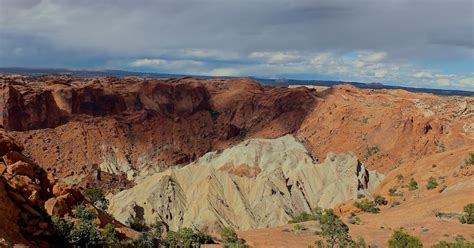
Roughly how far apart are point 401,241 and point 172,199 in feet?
141

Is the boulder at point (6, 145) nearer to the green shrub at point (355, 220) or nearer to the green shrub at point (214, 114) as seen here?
the green shrub at point (355, 220)

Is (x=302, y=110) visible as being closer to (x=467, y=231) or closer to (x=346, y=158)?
(x=346, y=158)

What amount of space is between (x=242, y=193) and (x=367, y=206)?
2622 cm

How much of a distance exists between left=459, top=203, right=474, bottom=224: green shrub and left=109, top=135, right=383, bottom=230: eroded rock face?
3004 centimetres

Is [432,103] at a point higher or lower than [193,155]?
higher

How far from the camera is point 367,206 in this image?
49875mm

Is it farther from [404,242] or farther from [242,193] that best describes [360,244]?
[242,193]

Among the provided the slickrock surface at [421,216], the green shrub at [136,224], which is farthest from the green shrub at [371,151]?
the green shrub at [136,224]

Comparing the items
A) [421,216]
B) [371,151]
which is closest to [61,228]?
[421,216]

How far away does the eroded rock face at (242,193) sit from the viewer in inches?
2623

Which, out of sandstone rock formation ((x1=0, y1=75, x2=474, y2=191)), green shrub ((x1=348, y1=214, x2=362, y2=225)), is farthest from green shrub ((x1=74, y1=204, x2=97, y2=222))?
sandstone rock formation ((x1=0, y1=75, x2=474, y2=191))

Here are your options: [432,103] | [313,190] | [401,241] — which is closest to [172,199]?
[313,190]

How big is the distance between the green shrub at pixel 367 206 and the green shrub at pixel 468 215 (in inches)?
386

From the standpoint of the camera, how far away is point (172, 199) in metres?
70.2
